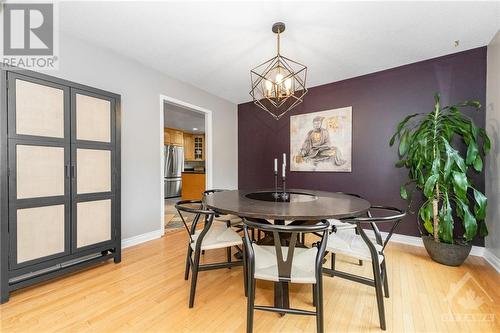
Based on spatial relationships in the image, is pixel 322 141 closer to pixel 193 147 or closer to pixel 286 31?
pixel 286 31

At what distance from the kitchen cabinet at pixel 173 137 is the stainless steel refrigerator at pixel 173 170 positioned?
0.53 feet

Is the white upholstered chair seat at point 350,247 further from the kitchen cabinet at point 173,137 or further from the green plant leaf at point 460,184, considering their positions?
the kitchen cabinet at point 173,137

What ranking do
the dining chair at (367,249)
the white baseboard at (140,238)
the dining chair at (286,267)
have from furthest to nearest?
the white baseboard at (140,238), the dining chair at (367,249), the dining chair at (286,267)

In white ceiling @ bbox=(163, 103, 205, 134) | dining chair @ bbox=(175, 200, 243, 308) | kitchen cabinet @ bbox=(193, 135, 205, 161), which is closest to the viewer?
dining chair @ bbox=(175, 200, 243, 308)

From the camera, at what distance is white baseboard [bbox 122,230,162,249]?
8.78 feet

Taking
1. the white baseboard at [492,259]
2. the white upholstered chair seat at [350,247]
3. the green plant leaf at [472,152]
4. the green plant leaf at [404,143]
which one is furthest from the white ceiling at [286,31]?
the white baseboard at [492,259]

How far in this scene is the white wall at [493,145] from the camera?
216 centimetres

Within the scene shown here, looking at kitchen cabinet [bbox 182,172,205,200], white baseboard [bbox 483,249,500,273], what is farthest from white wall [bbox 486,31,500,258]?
kitchen cabinet [bbox 182,172,205,200]

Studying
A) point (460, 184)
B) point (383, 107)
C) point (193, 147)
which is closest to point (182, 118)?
point (193, 147)

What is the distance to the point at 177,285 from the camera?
6.12 ft

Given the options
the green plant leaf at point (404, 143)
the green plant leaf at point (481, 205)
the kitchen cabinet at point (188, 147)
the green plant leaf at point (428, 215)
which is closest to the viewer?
the green plant leaf at point (481, 205)

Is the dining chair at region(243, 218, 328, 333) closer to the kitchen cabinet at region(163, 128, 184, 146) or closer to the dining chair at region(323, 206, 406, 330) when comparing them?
the dining chair at region(323, 206, 406, 330)

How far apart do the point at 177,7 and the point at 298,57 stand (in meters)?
1.50

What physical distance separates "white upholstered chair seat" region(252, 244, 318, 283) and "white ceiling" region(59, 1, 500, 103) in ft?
6.56
